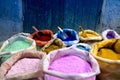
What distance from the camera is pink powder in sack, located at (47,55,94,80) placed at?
1332mm

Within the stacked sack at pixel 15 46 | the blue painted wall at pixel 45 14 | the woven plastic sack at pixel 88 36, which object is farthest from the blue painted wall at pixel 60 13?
the stacked sack at pixel 15 46

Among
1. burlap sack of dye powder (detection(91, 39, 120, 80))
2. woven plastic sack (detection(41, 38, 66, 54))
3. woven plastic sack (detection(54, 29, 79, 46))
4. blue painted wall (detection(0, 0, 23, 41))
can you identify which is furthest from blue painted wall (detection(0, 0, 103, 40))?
burlap sack of dye powder (detection(91, 39, 120, 80))

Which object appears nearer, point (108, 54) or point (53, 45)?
point (108, 54)

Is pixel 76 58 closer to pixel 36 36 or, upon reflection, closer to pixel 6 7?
pixel 36 36

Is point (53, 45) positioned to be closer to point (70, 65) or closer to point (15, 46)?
point (15, 46)

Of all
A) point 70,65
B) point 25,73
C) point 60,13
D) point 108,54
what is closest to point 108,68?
point 108,54

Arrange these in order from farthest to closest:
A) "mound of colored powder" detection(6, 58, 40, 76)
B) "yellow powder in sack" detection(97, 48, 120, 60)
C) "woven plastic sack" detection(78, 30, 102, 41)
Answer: "woven plastic sack" detection(78, 30, 102, 41)
"yellow powder in sack" detection(97, 48, 120, 60)
"mound of colored powder" detection(6, 58, 40, 76)

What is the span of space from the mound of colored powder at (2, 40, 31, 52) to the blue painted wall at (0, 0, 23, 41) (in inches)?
50.3

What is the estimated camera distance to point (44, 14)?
10.6 ft

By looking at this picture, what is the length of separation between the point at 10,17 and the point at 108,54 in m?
1.96

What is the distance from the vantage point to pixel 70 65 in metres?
1.37

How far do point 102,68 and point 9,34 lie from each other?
2.07 m

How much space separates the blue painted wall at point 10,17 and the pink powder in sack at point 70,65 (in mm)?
1820

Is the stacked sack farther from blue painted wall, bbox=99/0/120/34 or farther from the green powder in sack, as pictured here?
blue painted wall, bbox=99/0/120/34
